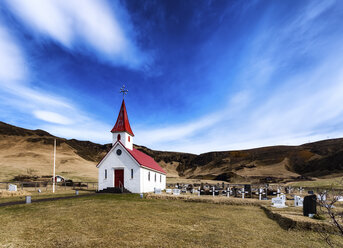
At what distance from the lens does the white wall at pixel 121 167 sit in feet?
97.3

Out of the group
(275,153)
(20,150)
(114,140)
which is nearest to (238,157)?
(275,153)

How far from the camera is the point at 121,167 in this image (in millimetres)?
30359

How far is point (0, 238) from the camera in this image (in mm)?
8625

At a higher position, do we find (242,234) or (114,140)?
(114,140)

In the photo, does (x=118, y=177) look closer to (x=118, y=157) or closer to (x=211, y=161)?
(x=118, y=157)

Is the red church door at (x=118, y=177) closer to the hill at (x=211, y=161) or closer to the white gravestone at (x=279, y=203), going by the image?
the white gravestone at (x=279, y=203)

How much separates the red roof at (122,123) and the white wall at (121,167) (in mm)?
2568

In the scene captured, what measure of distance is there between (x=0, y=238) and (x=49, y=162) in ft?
305

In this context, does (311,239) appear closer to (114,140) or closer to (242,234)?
(242,234)

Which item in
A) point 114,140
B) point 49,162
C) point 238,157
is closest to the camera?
point 114,140

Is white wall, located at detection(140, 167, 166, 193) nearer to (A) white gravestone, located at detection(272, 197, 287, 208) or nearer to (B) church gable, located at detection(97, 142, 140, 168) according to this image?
(B) church gable, located at detection(97, 142, 140, 168)

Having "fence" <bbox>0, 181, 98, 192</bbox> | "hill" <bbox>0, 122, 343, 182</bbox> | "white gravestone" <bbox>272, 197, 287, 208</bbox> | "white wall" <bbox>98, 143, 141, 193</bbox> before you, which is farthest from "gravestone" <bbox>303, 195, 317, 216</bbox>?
"hill" <bbox>0, 122, 343, 182</bbox>

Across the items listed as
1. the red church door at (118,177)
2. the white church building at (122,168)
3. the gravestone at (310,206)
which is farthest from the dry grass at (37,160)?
the gravestone at (310,206)

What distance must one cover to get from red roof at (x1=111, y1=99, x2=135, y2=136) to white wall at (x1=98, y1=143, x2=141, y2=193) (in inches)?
101
